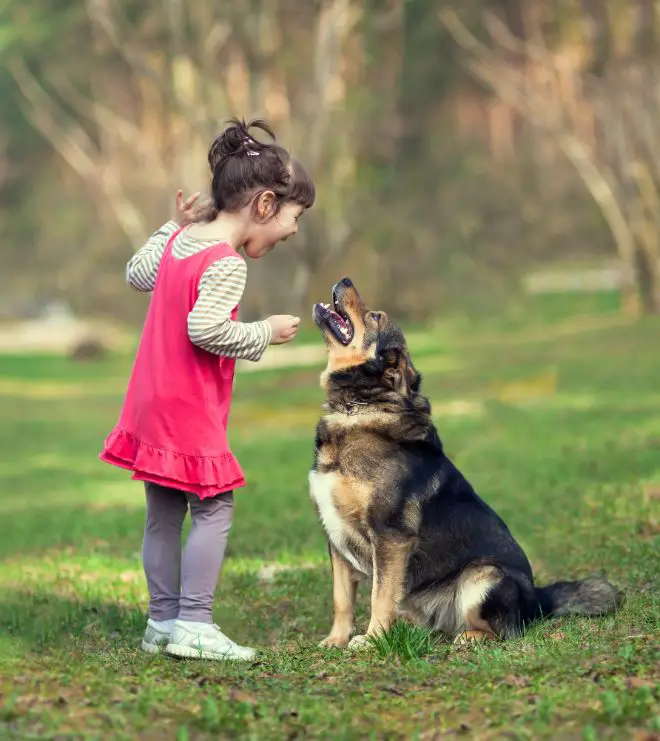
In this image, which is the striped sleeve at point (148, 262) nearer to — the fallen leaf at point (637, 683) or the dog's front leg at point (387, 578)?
the dog's front leg at point (387, 578)

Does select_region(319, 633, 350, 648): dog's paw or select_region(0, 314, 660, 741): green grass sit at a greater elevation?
select_region(0, 314, 660, 741): green grass

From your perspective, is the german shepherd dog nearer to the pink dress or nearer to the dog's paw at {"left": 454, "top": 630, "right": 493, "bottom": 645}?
the dog's paw at {"left": 454, "top": 630, "right": 493, "bottom": 645}

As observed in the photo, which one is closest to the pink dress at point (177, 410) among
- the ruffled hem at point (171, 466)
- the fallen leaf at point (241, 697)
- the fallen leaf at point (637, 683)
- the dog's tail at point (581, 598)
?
the ruffled hem at point (171, 466)

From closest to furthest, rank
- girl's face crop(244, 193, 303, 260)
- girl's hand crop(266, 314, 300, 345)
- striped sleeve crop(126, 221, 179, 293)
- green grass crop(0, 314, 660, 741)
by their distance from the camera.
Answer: green grass crop(0, 314, 660, 741) → girl's hand crop(266, 314, 300, 345) → girl's face crop(244, 193, 303, 260) → striped sleeve crop(126, 221, 179, 293)

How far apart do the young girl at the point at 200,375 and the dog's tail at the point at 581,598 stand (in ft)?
5.14

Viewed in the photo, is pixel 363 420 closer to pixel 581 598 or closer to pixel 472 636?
pixel 472 636

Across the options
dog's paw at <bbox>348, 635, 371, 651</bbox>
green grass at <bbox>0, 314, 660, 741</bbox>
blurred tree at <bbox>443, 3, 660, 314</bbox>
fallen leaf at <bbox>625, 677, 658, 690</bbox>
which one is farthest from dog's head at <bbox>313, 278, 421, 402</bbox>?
blurred tree at <bbox>443, 3, 660, 314</bbox>

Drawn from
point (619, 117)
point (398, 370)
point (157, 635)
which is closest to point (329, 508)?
point (398, 370)

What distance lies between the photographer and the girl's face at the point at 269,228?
246 inches

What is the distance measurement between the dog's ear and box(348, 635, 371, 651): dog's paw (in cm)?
118

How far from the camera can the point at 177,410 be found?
19.9 feet

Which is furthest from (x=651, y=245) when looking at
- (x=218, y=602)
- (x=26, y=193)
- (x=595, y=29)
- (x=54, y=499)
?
(x=26, y=193)

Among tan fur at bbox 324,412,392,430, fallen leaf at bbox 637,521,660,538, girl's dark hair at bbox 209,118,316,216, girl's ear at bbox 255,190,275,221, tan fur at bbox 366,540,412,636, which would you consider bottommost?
fallen leaf at bbox 637,521,660,538

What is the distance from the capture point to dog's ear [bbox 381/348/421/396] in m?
6.61
